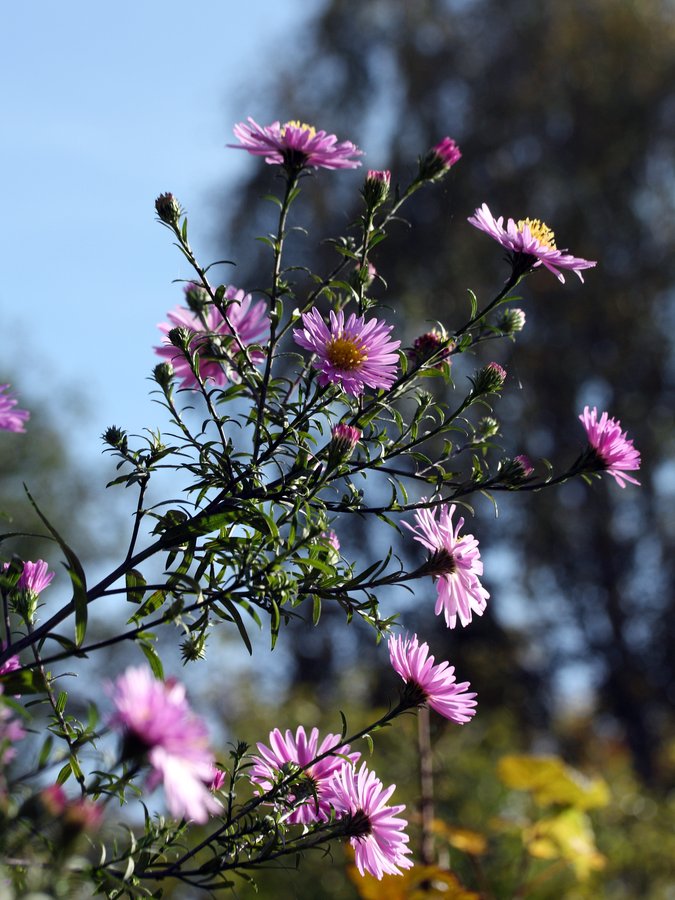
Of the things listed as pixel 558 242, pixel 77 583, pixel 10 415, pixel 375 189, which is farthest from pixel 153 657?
pixel 558 242

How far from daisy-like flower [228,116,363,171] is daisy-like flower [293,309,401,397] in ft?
0.39

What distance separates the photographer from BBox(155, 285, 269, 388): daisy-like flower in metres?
0.86

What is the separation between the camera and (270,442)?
31.7 inches

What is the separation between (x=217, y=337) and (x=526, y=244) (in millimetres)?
265

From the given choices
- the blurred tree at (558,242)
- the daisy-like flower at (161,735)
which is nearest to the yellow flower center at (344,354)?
the daisy-like flower at (161,735)

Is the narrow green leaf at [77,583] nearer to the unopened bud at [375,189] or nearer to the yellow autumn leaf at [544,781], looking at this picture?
the unopened bud at [375,189]

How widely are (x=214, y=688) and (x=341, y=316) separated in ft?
19.5

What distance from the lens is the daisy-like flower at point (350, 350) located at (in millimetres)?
809

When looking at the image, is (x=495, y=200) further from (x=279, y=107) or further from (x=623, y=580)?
(x=623, y=580)

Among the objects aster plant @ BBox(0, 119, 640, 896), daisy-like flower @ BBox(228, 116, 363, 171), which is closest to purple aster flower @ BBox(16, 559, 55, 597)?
aster plant @ BBox(0, 119, 640, 896)

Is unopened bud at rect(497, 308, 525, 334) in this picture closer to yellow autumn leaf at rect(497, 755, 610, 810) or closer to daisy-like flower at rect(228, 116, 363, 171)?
daisy-like flower at rect(228, 116, 363, 171)

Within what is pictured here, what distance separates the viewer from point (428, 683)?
811mm

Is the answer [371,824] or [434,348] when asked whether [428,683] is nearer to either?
[371,824]

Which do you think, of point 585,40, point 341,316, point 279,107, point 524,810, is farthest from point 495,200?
point 341,316
